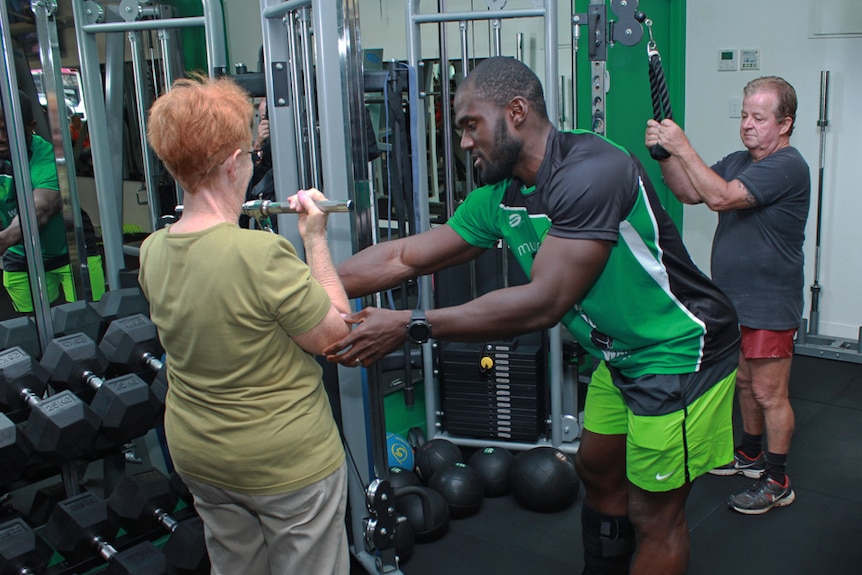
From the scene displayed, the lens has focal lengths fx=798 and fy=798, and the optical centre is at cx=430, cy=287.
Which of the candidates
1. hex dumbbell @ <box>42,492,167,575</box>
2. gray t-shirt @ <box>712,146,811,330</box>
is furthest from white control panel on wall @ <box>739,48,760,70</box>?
hex dumbbell @ <box>42,492,167,575</box>

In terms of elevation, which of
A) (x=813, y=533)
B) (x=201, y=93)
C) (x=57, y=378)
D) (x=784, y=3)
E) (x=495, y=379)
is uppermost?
(x=784, y=3)

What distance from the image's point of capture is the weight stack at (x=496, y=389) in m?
3.17

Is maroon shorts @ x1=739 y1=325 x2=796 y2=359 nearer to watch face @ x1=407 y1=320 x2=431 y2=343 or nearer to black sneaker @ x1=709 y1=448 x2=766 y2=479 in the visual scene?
black sneaker @ x1=709 y1=448 x2=766 y2=479

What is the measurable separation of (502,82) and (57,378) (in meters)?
1.45

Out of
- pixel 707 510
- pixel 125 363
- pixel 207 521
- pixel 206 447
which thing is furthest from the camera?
pixel 707 510

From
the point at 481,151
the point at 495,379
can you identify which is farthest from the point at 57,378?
the point at 495,379

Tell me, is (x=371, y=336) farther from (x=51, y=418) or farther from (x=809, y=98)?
(x=809, y=98)

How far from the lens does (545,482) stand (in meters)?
2.74

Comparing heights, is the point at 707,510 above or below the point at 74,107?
below

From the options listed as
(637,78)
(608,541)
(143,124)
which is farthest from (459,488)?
(637,78)

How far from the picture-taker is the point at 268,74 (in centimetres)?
209

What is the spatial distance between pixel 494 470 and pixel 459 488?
0.69 ft

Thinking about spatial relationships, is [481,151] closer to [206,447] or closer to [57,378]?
[206,447]

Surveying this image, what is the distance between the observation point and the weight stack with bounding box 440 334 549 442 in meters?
3.17
